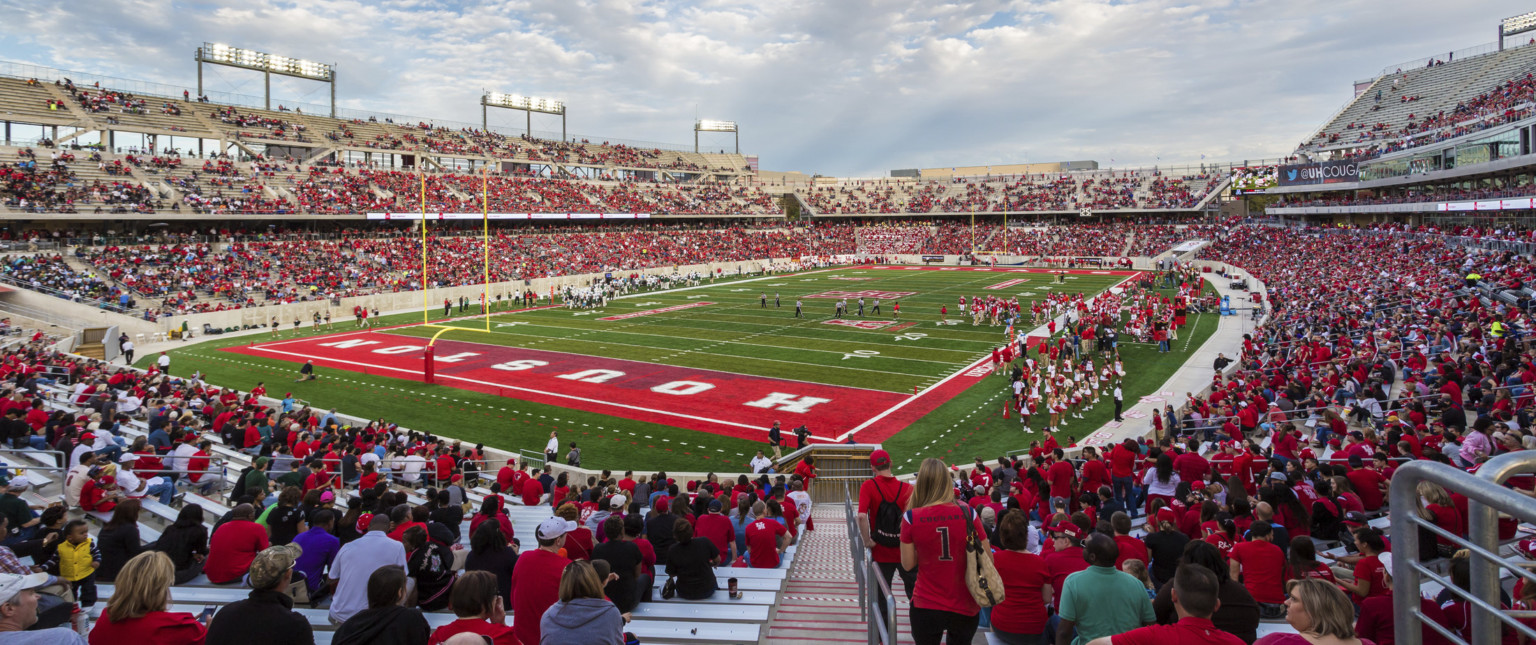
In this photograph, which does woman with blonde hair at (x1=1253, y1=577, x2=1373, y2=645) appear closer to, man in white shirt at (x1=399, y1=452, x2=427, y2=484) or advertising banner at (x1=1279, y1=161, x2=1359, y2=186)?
man in white shirt at (x1=399, y1=452, x2=427, y2=484)

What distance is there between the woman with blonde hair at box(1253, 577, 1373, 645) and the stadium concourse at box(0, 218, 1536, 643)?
2.16ft

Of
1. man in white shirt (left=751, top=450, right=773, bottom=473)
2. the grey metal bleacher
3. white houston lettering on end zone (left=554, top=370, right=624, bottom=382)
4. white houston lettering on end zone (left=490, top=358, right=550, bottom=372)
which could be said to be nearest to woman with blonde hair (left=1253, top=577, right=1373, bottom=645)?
man in white shirt (left=751, top=450, right=773, bottom=473)

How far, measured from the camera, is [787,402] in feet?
72.0

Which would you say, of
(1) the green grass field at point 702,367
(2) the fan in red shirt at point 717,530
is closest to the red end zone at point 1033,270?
(1) the green grass field at point 702,367

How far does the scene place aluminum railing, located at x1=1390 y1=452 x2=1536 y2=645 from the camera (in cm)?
178

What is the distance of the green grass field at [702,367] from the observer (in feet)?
59.4

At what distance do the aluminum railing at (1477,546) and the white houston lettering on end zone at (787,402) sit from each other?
61.3 feet

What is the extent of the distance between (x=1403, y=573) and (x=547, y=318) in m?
39.9

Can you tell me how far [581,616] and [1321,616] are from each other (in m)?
3.22

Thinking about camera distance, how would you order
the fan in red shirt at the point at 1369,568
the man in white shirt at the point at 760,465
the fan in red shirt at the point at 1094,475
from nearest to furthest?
the fan in red shirt at the point at 1369,568 < the fan in red shirt at the point at 1094,475 < the man in white shirt at the point at 760,465

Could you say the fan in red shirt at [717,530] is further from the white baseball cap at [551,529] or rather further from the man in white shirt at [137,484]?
the man in white shirt at [137,484]

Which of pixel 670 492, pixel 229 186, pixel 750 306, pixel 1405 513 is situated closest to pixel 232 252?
pixel 229 186

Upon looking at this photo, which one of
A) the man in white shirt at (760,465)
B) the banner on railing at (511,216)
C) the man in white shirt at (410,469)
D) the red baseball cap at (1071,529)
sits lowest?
the man in white shirt at (760,465)

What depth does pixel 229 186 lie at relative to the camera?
1859 inches
